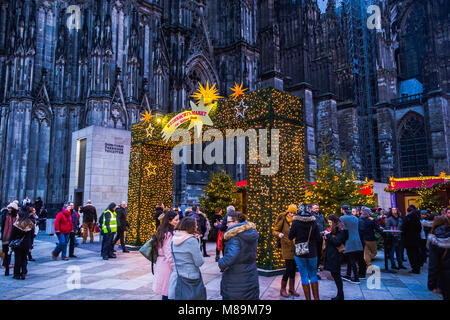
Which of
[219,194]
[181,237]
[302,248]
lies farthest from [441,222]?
[219,194]

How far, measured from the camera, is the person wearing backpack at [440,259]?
468cm

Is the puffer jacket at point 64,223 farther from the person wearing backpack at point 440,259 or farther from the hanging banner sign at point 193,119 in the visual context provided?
the person wearing backpack at point 440,259

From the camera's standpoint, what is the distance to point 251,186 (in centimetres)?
810

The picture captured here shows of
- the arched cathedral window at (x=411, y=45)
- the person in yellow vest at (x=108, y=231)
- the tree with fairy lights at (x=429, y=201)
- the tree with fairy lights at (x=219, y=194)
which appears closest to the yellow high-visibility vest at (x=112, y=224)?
the person in yellow vest at (x=108, y=231)

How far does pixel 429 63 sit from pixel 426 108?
4556 mm

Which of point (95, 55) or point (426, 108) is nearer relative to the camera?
point (95, 55)

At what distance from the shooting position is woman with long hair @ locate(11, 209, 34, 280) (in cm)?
696

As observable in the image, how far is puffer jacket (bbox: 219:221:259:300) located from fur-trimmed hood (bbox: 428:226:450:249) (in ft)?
9.92

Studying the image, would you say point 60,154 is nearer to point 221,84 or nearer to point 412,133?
point 221,84

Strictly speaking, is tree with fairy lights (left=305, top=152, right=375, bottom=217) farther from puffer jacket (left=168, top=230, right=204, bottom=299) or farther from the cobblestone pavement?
puffer jacket (left=168, top=230, right=204, bottom=299)

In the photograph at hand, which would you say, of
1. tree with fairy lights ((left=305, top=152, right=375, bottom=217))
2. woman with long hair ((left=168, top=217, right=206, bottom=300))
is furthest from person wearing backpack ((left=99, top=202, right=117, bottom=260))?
woman with long hair ((left=168, top=217, right=206, bottom=300))

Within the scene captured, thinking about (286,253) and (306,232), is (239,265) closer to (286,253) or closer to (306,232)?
(306,232)

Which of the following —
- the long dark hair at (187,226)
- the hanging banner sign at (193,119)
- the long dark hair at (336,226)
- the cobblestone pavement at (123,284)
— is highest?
the hanging banner sign at (193,119)
